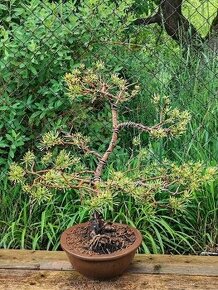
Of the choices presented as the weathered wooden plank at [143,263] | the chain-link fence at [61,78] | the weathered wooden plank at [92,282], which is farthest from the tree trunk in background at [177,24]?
the weathered wooden plank at [92,282]

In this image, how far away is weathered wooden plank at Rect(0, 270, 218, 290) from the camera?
210 cm

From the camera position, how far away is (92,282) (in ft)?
6.96

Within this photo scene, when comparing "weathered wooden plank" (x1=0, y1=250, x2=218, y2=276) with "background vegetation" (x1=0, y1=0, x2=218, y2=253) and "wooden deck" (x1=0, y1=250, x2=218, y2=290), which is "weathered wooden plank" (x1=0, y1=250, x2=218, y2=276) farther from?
"background vegetation" (x1=0, y1=0, x2=218, y2=253)

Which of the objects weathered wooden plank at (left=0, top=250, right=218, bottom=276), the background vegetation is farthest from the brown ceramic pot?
the background vegetation

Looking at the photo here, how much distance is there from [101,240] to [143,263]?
0.30 m

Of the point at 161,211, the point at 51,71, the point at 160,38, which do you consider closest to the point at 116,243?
the point at 161,211

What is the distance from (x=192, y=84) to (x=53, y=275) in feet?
5.01

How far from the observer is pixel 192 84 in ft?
10.5

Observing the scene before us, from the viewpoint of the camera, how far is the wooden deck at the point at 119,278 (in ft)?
6.93

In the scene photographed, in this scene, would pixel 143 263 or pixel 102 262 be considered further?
pixel 143 263

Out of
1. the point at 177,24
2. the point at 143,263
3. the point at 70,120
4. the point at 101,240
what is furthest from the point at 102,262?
the point at 177,24

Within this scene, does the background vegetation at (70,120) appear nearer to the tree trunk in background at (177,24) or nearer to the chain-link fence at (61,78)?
the chain-link fence at (61,78)

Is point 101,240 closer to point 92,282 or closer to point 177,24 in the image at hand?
point 92,282

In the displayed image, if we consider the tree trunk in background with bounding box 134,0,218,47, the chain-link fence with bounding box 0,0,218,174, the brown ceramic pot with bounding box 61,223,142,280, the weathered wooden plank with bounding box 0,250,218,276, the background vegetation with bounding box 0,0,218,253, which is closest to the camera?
the brown ceramic pot with bounding box 61,223,142,280
